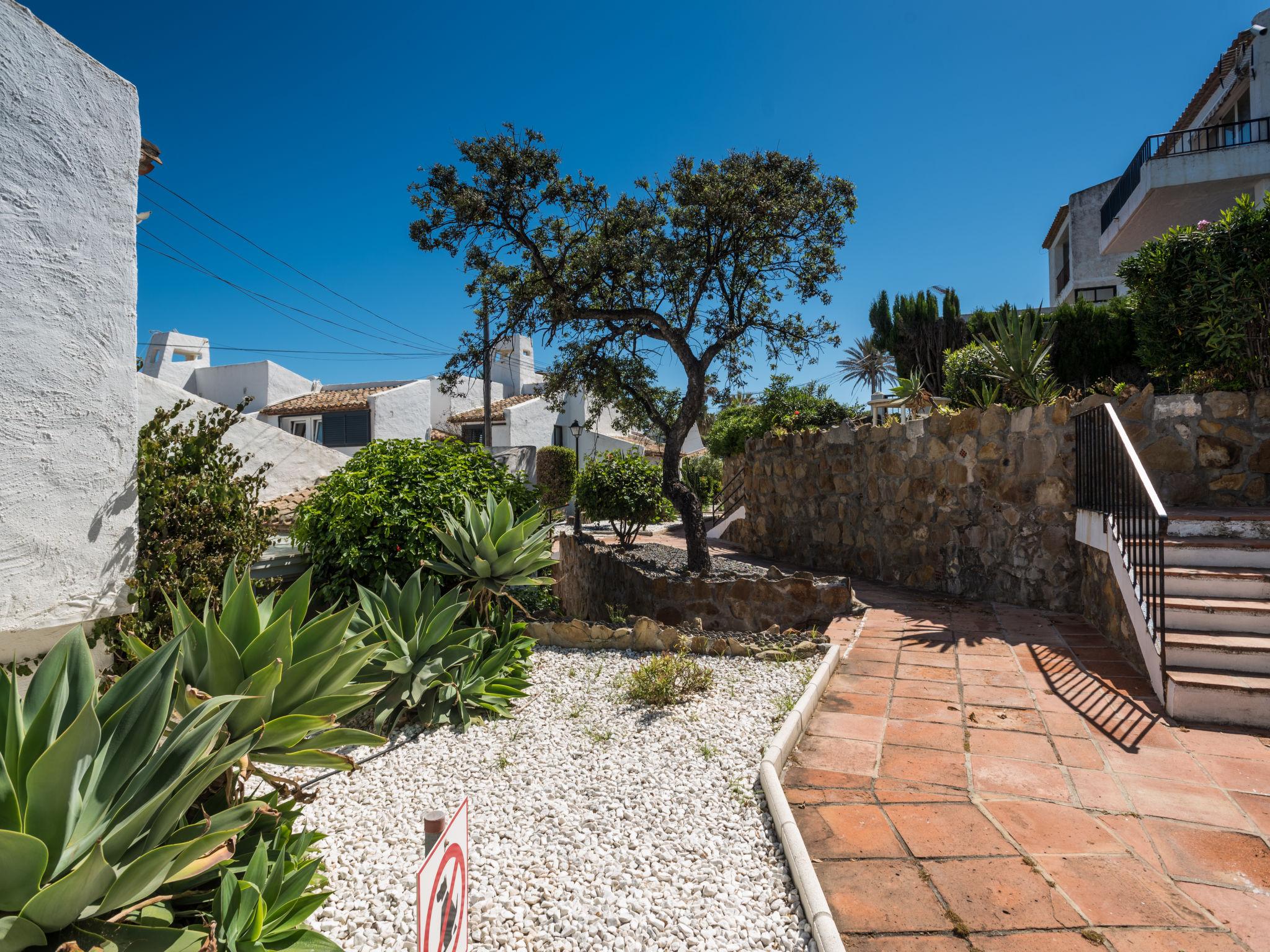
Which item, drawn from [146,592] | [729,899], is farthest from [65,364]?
[729,899]

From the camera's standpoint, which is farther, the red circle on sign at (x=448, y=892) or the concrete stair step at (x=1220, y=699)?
the concrete stair step at (x=1220, y=699)

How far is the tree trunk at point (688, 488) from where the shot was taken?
812 centimetres

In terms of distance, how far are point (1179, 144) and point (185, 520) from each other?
18.0m

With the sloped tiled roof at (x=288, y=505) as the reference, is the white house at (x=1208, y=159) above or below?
above

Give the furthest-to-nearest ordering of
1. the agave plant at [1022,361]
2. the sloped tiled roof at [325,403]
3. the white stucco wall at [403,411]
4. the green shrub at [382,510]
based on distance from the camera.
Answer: the sloped tiled roof at [325,403] → the white stucco wall at [403,411] → the agave plant at [1022,361] → the green shrub at [382,510]

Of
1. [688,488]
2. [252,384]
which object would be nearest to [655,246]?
[688,488]

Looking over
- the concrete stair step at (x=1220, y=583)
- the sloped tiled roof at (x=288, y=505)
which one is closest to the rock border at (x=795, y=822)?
the concrete stair step at (x=1220, y=583)

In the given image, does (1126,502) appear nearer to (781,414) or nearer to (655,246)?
(655,246)

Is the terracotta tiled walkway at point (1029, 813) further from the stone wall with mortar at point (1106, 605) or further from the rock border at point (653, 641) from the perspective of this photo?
the rock border at point (653, 641)

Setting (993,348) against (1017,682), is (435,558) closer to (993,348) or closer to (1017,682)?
(1017,682)

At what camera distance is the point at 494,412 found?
2572 centimetres

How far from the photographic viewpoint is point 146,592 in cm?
397

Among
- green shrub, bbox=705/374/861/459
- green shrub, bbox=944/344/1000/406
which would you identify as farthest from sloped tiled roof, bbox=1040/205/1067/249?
green shrub, bbox=944/344/1000/406

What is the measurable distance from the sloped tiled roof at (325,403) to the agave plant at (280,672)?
68.1 feet
